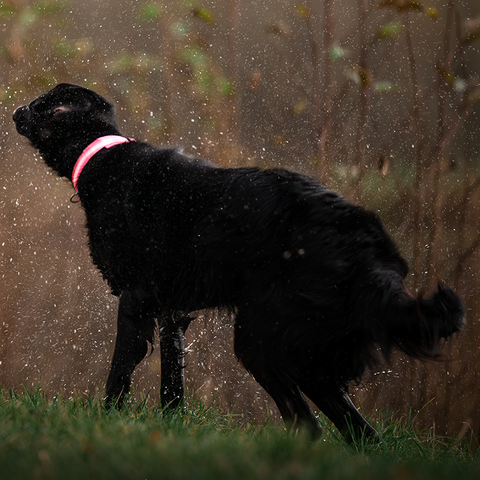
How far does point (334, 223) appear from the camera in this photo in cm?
231

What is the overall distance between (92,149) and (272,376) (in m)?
1.51

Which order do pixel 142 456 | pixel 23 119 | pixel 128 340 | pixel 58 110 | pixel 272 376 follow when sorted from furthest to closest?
1. pixel 23 119
2. pixel 58 110
3. pixel 128 340
4. pixel 272 376
5. pixel 142 456

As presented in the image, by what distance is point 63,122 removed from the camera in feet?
9.82

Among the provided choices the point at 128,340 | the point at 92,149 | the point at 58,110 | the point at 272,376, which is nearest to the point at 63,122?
the point at 58,110

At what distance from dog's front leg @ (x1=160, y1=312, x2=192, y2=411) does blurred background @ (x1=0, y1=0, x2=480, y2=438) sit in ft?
5.92

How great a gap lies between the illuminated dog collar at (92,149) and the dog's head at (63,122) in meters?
0.09

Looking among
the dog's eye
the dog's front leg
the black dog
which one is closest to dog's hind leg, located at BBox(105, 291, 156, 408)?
the black dog

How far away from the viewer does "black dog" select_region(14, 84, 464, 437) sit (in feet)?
7.18

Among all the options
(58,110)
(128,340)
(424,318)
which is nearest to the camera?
(424,318)

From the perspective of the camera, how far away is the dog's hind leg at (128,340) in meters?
2.79

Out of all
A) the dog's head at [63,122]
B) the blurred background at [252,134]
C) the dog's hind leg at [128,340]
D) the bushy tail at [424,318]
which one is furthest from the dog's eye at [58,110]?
the bushy tail at [424,318]

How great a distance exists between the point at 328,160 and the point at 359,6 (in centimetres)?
132

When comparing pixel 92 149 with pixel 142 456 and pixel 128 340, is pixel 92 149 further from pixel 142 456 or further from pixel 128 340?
pixel 142 456

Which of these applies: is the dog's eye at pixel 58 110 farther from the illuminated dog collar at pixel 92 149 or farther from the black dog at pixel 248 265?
the illuminated dog collar at pixel 92 149
